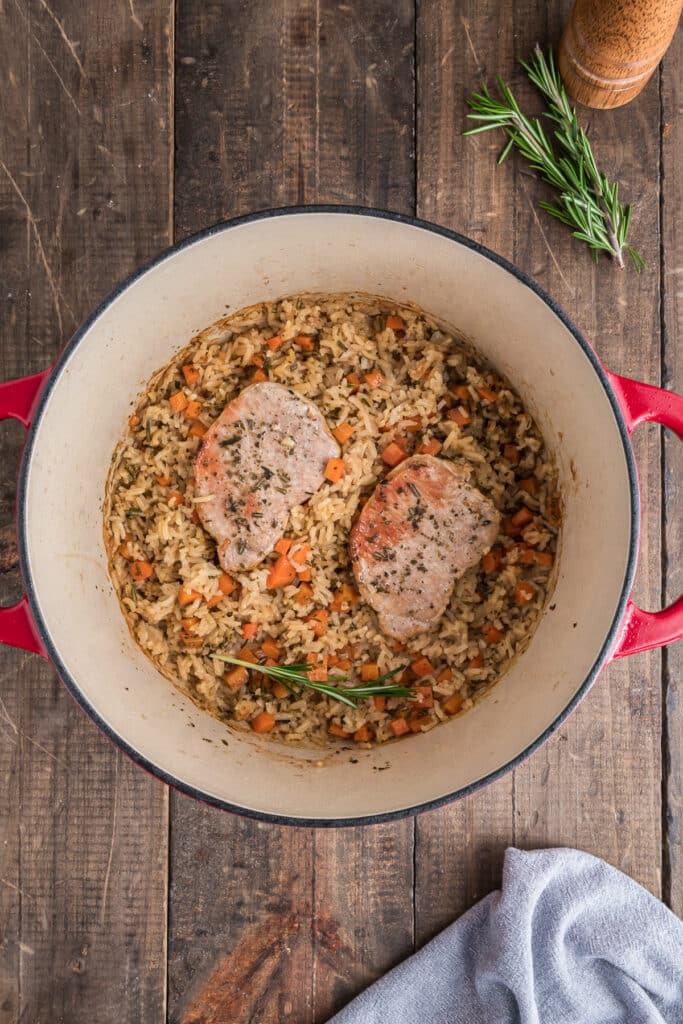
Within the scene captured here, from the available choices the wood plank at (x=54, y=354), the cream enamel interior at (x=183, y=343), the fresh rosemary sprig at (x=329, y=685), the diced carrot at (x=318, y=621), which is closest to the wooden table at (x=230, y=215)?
the wood plank at (x=54, y=354)

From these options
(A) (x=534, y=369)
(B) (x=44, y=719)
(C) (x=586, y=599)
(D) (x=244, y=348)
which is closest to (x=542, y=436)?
(A) (x=534, y=369)

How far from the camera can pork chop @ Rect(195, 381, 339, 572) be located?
1.75 m

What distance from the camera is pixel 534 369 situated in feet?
5.39

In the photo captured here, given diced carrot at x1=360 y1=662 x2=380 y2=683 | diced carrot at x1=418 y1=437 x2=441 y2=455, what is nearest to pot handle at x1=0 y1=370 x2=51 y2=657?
diced carrot at x1=360 y1=662 x2=380 y2=683

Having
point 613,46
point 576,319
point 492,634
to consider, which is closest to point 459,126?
point 613,46

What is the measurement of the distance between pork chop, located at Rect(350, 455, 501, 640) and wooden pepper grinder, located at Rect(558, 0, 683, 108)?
2.82 ft

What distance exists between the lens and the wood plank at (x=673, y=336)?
73.7 inches

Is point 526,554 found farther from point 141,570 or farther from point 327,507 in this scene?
point 141,570

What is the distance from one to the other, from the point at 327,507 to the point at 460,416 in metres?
0.34

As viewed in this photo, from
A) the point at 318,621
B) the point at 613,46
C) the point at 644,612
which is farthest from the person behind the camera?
the point at 318,621

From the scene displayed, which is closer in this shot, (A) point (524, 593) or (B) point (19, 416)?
(B) point (19, 416)

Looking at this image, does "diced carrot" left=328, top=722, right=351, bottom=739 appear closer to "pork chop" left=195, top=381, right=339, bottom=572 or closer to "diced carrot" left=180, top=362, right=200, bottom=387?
"pork chop" left=195, top=381, right=339, bottom=572

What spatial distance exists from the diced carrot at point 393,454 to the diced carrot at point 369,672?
0.43 metres

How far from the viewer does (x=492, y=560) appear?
5.84 feet
